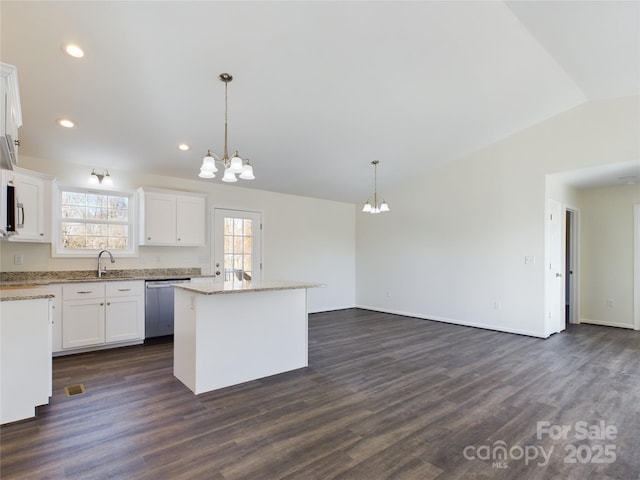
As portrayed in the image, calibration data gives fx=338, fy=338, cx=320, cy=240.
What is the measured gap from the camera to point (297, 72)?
3.30 m

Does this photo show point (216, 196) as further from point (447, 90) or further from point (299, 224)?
point (447, 90)

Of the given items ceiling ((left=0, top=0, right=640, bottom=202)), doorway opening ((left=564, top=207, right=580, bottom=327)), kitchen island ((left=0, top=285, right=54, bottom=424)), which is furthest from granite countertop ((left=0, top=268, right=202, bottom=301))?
doorway opening ((left=564, top=207, right=580, bottom=327))

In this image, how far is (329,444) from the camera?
2.21 metres

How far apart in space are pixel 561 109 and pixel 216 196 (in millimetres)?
5346

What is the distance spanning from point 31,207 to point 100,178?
100 centimetres

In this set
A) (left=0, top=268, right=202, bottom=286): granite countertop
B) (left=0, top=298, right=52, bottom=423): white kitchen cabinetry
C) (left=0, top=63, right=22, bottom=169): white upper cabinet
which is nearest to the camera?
(left=0, top=63, right=22, bottom=169): white upper cabinet

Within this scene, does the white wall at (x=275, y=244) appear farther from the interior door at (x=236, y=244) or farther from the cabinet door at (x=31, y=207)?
the cabinet door at (x=31, y=207)

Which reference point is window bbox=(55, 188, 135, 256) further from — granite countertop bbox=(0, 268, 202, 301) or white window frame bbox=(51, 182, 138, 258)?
granite countertop bbox=(0, 268, 202, 301)

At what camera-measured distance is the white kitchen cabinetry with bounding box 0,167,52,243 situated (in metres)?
3.65

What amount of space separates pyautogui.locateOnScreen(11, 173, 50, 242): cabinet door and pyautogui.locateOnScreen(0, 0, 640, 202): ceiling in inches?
20.6

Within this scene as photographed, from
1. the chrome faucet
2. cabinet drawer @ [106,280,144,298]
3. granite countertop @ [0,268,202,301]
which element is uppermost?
the chrome faucet

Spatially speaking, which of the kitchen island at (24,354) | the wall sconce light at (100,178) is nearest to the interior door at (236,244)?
the wall sconce light at (100,178)

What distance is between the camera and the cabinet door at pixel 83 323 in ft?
13.4

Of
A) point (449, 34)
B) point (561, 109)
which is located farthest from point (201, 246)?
point (561, 109)
